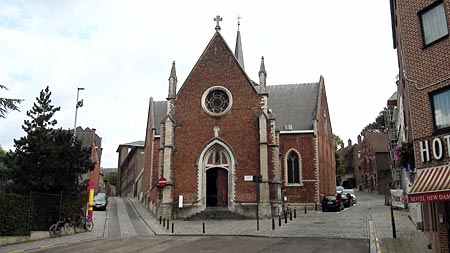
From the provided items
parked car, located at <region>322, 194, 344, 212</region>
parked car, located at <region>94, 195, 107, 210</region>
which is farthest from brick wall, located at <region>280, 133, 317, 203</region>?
parked car, located at <region>94, 195, 107, 210</region>

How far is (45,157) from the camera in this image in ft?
59.9

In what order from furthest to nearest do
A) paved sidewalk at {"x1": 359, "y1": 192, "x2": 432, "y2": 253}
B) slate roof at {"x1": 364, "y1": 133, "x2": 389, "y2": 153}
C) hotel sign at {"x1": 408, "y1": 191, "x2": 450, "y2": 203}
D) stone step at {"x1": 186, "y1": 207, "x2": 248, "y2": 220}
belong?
slate roof at {"x1": 364, "y1": 133, "x2": 389, "y2": 153} < stone step at {"x1": 186, "y1": 207, "x2": 248, "y2": 220} < paved sidewalk at {"x1": 359, "y1": 192, "x2": 432, "y2": 253} < hotel sign at {"x1": 408, "y1": 191, "x2": 450, "y2": 203}

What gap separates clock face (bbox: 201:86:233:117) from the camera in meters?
29.6

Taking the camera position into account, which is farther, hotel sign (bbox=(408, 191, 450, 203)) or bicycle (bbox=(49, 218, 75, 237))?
bicycle (bbox=(49, 218, 75, 237))

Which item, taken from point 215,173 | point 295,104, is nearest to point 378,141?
point 295,104

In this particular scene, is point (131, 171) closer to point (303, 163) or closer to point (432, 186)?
point (303, 163)

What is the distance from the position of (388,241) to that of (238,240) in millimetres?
5670

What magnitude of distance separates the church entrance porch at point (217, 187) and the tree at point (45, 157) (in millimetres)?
10907

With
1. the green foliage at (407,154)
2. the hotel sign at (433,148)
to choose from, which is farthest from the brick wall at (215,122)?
the hotel sign at (433,148)

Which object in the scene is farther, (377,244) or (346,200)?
(346,200)

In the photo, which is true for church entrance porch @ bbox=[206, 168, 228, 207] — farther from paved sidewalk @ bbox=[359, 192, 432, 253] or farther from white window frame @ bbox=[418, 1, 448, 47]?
white window frame @ bbox=[418, 1, 448, 47]

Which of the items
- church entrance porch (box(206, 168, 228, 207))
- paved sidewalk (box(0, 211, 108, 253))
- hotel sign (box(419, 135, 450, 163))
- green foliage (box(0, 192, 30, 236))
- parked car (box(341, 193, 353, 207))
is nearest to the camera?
hotel sign (box(419, 135, 450, 163))

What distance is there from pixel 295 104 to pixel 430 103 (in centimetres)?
2976

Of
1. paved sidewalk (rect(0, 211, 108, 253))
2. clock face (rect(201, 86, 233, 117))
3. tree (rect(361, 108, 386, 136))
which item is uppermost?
tree (rect(361, 108, 386, 136))
